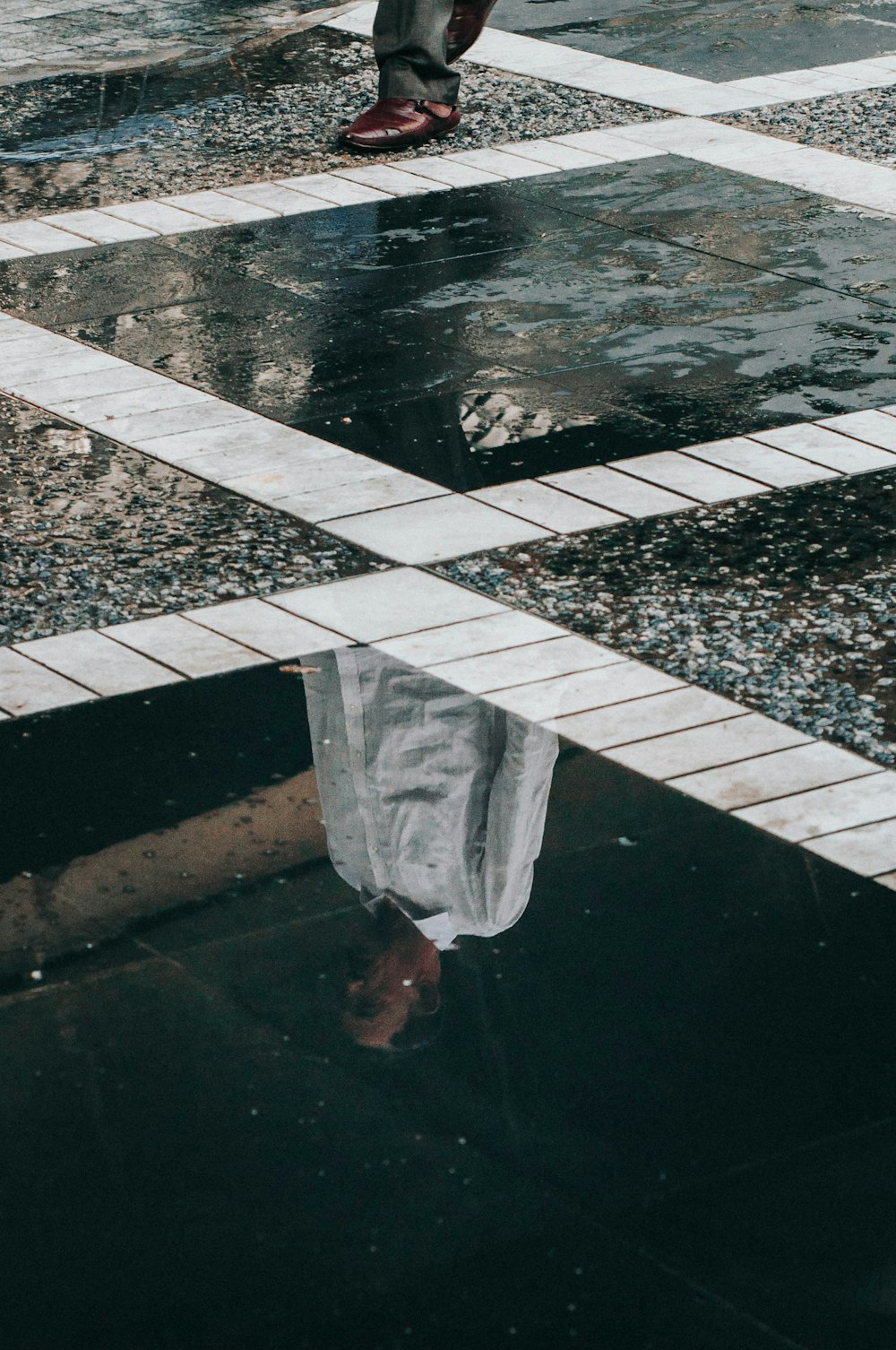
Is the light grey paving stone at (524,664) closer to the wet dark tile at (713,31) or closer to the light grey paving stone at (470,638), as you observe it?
the light grey paving stone at (470,638)

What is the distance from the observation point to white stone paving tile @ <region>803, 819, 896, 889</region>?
2955 mm

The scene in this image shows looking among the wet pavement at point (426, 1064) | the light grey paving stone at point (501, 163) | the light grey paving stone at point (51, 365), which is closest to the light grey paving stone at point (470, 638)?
the wet pavement at point (426, 1064)

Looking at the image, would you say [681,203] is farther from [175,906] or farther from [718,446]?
[175,906]

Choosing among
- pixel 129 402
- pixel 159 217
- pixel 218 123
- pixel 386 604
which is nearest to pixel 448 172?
pixel 159 217

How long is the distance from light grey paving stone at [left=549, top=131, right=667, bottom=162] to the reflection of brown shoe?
0.58 metres

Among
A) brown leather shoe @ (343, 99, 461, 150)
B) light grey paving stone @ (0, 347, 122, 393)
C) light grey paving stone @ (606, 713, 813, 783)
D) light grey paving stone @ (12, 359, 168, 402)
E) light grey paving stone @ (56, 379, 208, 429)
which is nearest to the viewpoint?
light grey paving stone @ (606, 713, 813, 783)

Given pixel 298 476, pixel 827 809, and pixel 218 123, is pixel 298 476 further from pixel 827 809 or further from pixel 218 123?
pixel 218 123

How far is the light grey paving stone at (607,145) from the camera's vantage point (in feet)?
23.5

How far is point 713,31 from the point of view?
357 inches

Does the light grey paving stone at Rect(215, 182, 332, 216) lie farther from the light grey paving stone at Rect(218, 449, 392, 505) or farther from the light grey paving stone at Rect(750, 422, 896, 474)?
A: the light grey paving stone at Rect(750, 422, 896, 474)

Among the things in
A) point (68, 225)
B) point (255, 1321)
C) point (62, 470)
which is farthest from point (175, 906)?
point (68, 225)

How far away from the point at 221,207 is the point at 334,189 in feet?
1.46

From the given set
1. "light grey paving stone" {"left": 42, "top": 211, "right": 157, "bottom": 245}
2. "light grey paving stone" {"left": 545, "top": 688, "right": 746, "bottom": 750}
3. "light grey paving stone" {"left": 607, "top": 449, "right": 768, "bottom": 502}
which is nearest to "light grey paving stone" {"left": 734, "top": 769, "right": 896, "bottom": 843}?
"light grey paving stone" {"left": 545, "top": 688, "right": 746, "bottom": 750}

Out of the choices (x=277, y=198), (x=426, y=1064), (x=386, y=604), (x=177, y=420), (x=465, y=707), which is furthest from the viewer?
(x=277, y=198)
